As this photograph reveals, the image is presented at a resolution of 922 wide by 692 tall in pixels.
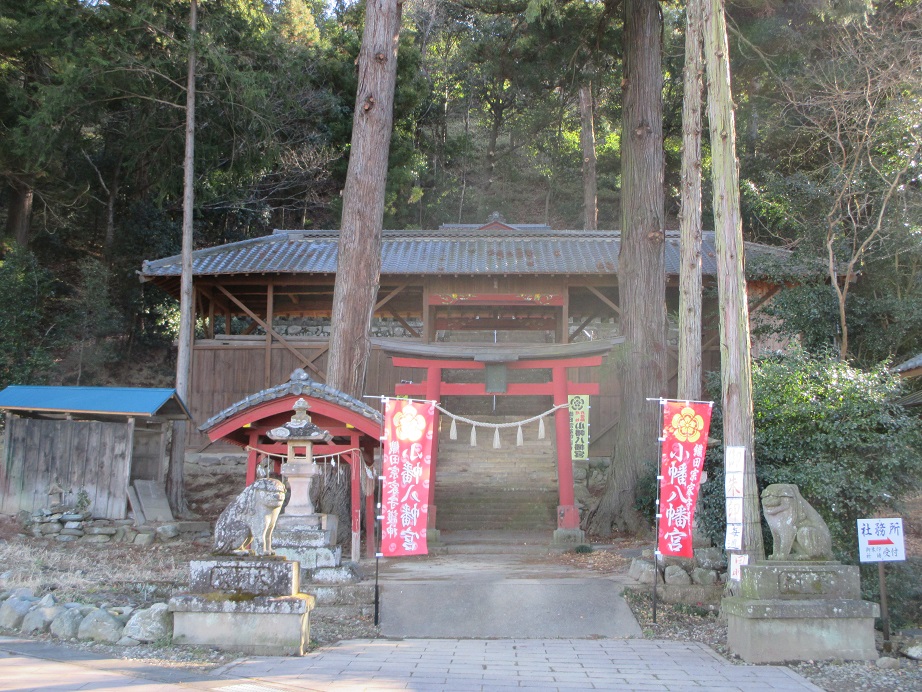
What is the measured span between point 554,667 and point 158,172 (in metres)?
14.6

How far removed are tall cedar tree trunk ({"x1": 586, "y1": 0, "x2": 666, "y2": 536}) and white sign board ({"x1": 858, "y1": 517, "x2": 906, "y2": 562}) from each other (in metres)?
6.38

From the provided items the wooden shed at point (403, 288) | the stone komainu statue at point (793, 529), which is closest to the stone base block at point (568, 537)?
the wooden shed at point (403, 288)

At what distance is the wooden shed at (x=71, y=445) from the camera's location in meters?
13.8

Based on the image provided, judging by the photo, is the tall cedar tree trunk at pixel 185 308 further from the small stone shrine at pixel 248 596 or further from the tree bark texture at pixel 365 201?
the small stone shrine at pixel 248 596

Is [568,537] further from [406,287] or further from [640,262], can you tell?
[406,287]

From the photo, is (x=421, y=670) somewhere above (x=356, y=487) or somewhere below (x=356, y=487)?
below

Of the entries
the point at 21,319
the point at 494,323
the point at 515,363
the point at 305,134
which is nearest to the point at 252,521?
the point at 515,363

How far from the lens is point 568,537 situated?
13602 millimetres

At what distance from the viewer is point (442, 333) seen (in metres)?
23.7

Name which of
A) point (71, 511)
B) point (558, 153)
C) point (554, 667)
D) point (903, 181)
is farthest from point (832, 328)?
point (558, 153)

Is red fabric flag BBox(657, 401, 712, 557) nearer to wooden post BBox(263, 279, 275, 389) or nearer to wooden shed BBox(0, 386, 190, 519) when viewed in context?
wooden shed BBox(0, 386, 190, 519)

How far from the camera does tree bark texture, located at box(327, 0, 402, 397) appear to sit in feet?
42.3

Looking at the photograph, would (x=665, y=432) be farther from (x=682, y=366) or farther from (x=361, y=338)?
(x=361, y=338)

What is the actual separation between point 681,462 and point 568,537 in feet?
14.8
